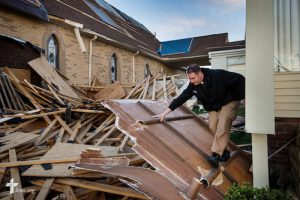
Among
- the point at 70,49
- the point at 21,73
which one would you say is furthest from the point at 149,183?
the point at 70,49

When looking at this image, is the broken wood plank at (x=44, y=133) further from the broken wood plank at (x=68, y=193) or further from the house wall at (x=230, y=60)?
the house wall at (x=230, y=60)

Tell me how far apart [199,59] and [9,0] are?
783 inches

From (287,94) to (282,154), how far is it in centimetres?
101

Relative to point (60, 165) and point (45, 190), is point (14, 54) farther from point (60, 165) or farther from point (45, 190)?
point (45, 190)

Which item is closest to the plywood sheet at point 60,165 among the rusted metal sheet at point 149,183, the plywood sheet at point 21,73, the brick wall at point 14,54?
the rusted metal sheet at point 149,183

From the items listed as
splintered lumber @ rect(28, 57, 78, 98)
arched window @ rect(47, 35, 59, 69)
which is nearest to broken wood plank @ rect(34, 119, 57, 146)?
splintered lumber @ rect(28, 57, 78, 98)

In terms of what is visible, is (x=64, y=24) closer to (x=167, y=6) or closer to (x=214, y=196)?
(x=167, y=6)

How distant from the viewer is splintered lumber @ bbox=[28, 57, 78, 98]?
9.64 metres

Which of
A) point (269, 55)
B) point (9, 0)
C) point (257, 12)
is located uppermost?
point (9, 0)

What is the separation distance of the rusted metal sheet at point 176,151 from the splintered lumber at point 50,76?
20.3 feet

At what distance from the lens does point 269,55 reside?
108 inches

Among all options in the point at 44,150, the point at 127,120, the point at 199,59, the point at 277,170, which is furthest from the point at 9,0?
the point at 199,59

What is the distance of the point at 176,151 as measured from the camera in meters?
3.37

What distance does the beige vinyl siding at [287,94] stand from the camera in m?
3.71
